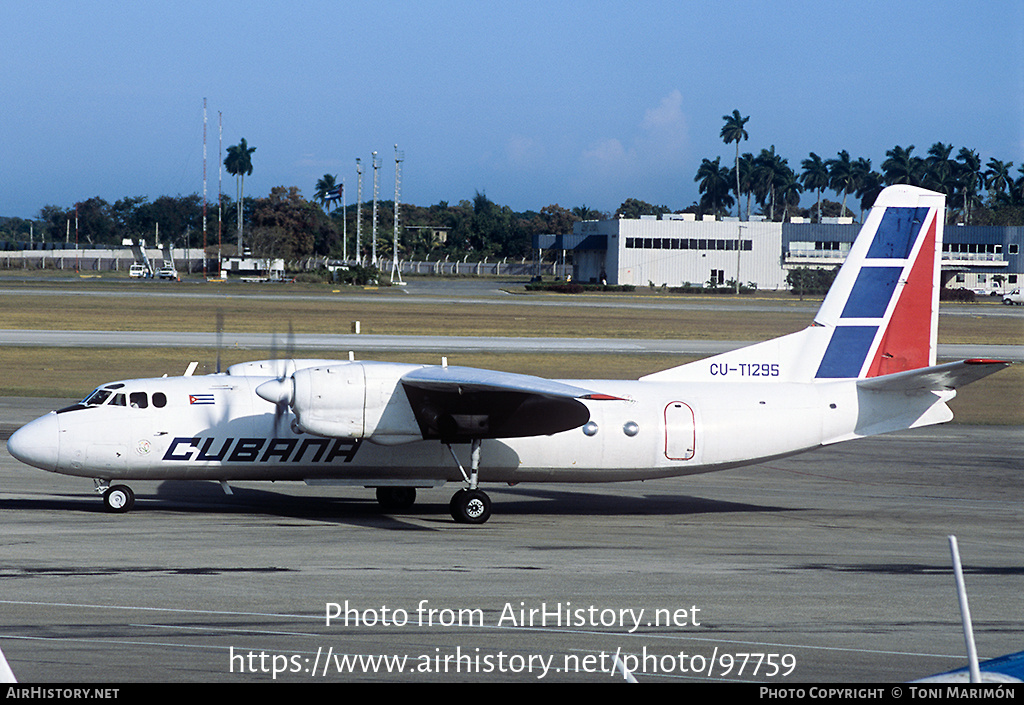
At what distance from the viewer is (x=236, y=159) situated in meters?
167

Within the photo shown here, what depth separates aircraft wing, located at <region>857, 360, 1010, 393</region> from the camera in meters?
17.0

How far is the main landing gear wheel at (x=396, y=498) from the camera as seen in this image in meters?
19.1

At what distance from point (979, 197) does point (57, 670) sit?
185 m

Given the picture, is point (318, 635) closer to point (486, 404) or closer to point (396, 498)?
point (486, 404)

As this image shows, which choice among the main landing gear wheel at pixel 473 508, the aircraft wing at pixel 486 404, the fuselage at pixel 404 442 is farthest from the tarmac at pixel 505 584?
the aircraft wing at pixel 486 404

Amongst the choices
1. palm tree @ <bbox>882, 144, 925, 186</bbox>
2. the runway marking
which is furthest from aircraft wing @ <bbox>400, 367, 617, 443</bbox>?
palm tree @ <bbox>882, 144, 925, 186</bbox>

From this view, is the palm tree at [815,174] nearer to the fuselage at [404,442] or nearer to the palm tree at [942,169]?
the palm tree at [942,169]

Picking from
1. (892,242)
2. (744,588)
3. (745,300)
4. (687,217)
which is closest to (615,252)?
(687,217)

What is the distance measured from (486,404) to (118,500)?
6938mm

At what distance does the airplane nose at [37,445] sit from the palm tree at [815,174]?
179524 millimetres

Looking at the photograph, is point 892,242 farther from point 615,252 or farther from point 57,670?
point 615,252

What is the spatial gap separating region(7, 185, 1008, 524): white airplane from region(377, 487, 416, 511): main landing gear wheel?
32mm

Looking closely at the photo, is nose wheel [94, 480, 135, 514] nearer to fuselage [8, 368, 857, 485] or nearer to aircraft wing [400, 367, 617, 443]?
fuselage [8, 368, 857, 485]

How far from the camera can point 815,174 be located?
182 meters
